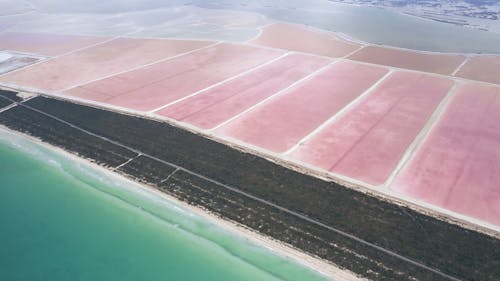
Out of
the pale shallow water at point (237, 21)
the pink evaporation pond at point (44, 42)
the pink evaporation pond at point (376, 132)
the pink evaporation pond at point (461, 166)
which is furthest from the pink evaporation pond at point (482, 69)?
the pink evaporation pond at point (44, 42)

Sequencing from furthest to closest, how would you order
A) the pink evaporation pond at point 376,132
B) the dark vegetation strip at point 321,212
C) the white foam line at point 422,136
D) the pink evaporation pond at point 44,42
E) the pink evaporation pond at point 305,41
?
the pink evaporation pond at point 44,42, the pink evaporation pond at point 305,41, the pink evaporation pond at point 376,132, the white foam line at point 422,136, the dark vegetation strip at point 321,212

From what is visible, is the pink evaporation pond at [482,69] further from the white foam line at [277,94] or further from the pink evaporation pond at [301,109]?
the white foam line at [277,94]

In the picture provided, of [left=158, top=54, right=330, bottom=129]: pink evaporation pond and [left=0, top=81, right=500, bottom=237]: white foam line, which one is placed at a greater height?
[left=158, top=54, right=330, bottom=129]: pink evaporation pond

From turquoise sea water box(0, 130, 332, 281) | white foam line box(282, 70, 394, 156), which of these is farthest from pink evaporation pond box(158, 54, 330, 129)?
turquoise sea water box(0, 130, 332, 281)

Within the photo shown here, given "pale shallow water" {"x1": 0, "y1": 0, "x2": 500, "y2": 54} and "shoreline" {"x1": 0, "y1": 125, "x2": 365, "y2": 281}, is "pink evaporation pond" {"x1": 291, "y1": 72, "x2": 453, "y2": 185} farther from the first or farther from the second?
"pale shallow water" {"x1": 0, "y1": 0, "x2": 500, "y2": 54}

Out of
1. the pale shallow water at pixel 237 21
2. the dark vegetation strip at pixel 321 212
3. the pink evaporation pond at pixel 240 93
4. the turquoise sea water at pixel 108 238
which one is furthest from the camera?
the pale shallow water at pixel 237 21

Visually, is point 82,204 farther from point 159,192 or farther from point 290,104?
point 290,104

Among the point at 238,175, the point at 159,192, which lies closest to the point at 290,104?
the point at 238,175

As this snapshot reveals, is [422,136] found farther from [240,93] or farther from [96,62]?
[96,62]
